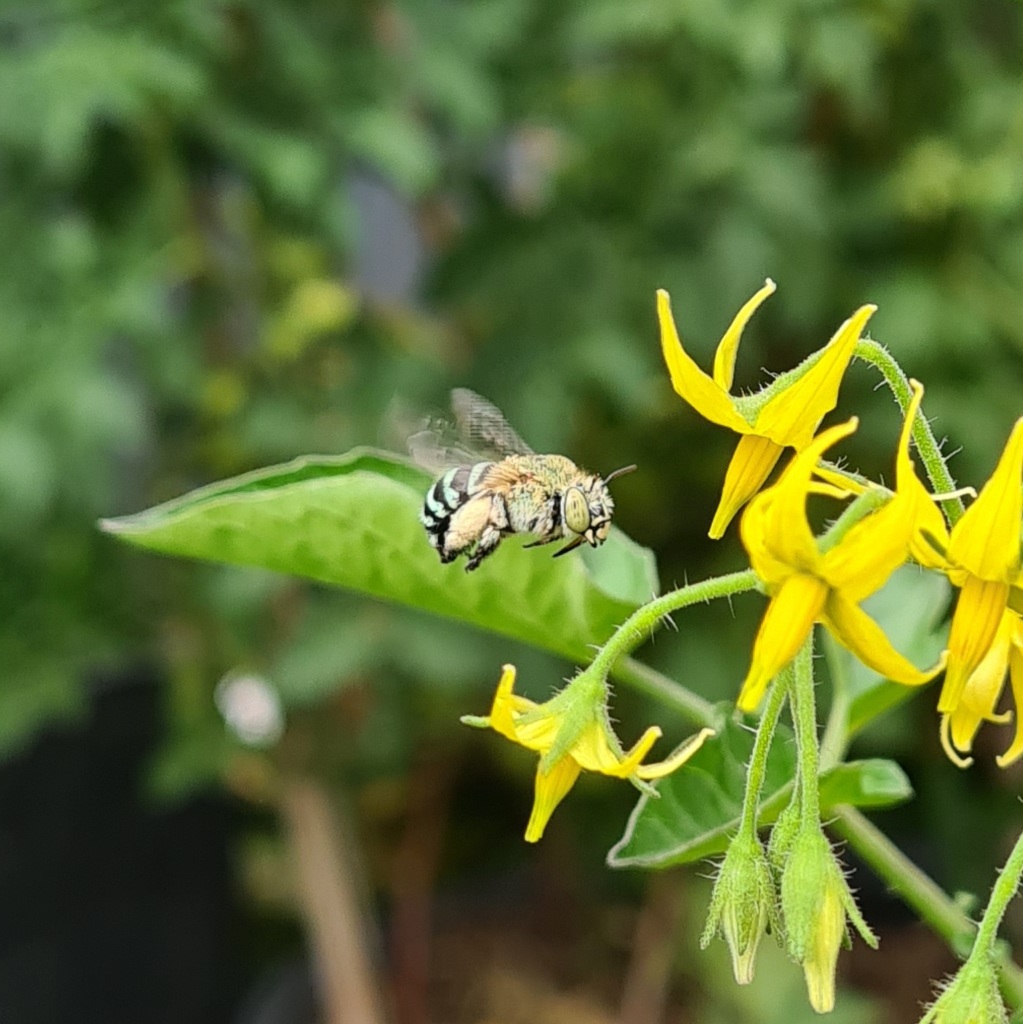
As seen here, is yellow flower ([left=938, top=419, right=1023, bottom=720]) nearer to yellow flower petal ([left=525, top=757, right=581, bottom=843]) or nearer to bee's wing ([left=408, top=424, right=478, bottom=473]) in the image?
yellow flower petal ([left=525, top=757, right=581, bottom=843])

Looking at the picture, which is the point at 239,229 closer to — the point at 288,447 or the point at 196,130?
the point at 196,130

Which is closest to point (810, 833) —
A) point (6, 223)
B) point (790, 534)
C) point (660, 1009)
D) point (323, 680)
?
point (790, 534)

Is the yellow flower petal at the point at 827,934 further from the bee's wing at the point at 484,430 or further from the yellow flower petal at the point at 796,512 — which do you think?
the bee's wing at the point at 484,430

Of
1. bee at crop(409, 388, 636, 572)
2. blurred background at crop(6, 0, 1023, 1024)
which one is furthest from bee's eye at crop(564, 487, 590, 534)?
blurred background at crop(6, 0, 1023, 1024)

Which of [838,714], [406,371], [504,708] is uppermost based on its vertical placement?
[504,708]

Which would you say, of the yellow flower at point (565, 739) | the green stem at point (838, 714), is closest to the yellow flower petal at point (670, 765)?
the yellow flower at point (565, 739)

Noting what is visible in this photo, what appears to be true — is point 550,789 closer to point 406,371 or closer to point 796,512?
point 796,512

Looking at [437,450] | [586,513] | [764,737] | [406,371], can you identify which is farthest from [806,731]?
[406,371]
